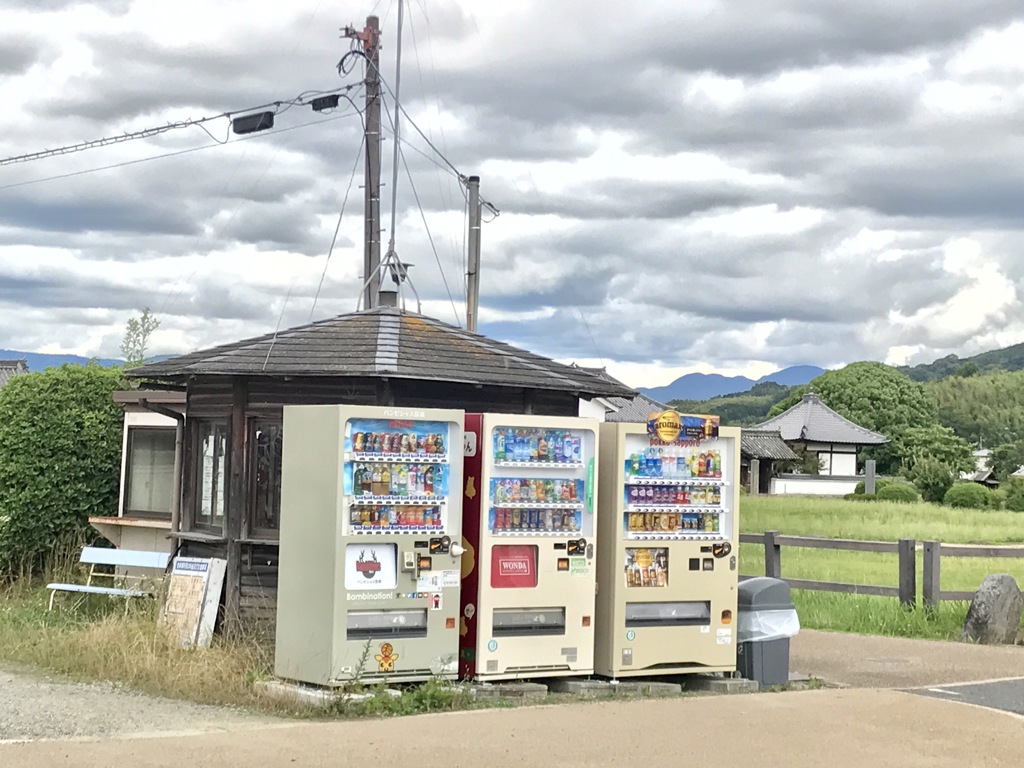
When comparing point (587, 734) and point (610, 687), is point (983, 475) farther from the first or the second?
point (587, 734)

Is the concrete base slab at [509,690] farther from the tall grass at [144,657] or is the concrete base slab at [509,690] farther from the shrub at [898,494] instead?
the shrub at [898,494]

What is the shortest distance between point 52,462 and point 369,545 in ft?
31.2

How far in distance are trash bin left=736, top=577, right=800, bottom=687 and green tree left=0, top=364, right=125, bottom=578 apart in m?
10.4

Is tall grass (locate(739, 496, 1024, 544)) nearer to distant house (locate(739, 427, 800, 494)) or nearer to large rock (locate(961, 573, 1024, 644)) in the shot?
distant house (locate(739, 427, 800, 494))

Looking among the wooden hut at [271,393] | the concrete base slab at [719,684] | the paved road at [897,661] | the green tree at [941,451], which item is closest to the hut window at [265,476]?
the wooden hut at [271,393]

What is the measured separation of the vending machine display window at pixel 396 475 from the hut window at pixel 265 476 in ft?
9.73

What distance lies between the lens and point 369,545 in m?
10.4

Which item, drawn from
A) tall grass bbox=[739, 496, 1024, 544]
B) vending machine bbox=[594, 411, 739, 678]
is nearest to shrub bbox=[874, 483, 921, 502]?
tall grass bbox=[739, 496, 1024, 544]

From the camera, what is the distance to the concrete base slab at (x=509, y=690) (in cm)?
1055

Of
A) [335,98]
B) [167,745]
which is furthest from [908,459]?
[167,745]

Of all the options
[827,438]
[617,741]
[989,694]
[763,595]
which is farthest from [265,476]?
[827,438]

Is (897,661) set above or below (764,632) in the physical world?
below

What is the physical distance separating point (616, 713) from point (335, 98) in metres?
13.4

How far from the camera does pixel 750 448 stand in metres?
66.0
